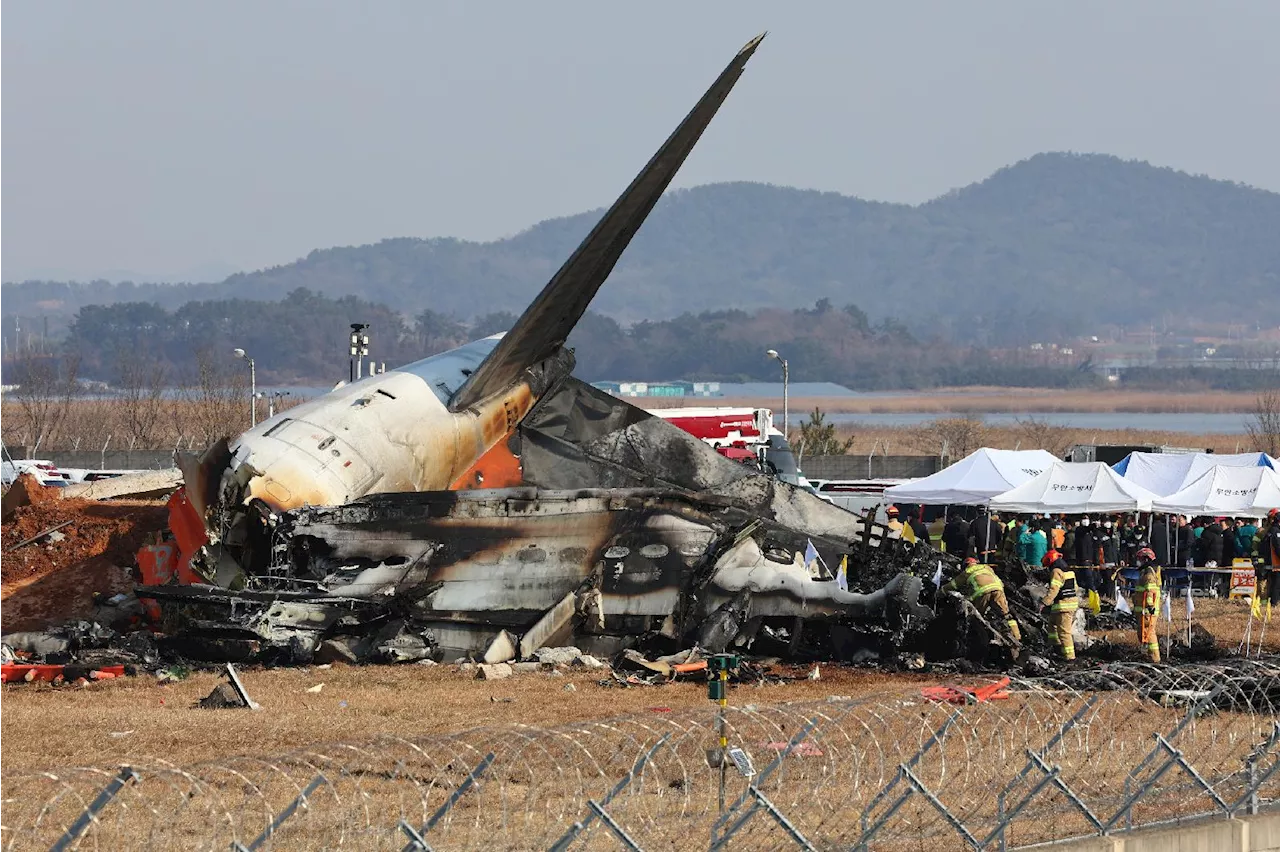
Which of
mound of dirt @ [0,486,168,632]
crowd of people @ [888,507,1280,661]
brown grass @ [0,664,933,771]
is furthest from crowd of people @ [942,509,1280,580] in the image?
mound of dirt @ [0,486,168,632]

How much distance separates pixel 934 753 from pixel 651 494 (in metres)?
11.3

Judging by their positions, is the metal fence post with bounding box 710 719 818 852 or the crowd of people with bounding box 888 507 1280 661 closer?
the metal fence post with bounding box 710 719 818 852

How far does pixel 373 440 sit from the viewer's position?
29.8 m

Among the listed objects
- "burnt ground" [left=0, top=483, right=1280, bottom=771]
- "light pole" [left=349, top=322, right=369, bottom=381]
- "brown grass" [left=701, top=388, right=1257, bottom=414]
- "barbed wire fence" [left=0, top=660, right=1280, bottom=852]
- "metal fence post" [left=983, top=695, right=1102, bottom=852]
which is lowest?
"brown grass" [left=701, top=388, right=1257, bottom=414]

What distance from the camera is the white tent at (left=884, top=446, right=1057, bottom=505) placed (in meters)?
47.1

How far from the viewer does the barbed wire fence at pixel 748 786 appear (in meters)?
13.7

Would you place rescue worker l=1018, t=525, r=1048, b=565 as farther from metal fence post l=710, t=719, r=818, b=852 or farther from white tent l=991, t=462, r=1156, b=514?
metal fence post l=710, t=719, r=818, b=852

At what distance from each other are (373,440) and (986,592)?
10980 mm

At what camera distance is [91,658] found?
2738cm

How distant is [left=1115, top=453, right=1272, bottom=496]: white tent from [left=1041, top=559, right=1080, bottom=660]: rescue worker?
776 inches

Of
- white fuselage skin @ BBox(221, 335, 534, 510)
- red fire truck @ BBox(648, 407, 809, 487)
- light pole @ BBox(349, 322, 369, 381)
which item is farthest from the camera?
red fire truck @ BBox(648, 407, 809, 487)

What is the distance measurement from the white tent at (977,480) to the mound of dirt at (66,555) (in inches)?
836

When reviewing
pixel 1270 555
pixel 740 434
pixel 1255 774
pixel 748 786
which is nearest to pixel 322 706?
pixel 748 786

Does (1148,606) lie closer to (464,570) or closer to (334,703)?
(464,570)
